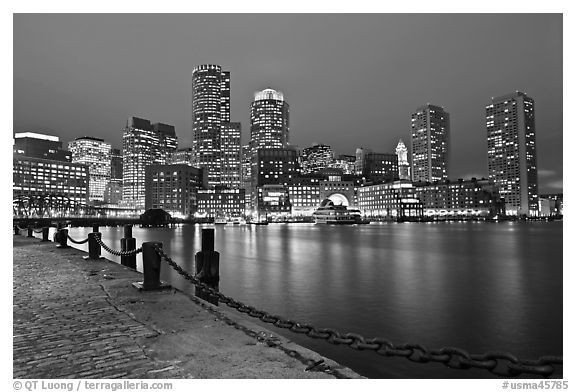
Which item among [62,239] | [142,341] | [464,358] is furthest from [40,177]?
[464,358]

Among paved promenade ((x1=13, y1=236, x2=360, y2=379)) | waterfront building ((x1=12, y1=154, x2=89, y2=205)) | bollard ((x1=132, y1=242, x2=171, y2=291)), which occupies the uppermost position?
waterfront building ((x1=12, y1=154, x2=89, y2=205))

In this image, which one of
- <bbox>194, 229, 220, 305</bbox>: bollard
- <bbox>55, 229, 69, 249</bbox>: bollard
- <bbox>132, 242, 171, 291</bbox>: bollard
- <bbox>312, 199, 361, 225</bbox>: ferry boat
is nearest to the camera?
<bbox>132, 242, 171, 291</bbox>: bollard

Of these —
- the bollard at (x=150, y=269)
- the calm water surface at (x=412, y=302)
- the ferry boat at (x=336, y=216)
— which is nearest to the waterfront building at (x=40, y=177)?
the ferry boat at (x=336, y=216)

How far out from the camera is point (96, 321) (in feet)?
22.8

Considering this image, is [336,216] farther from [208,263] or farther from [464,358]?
[464,358]

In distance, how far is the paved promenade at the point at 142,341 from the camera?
4.66 metres

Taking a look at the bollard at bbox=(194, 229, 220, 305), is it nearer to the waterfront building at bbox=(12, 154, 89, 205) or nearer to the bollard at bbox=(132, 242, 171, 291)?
the bollard at bbox=(132, 242, 171, 291)

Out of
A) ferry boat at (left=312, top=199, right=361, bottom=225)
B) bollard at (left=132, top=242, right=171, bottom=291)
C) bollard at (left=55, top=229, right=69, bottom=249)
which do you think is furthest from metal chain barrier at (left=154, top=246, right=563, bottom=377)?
ferry boat at (left=312, top=199, right=361, bottom=225)

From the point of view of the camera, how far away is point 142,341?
18.7 feet

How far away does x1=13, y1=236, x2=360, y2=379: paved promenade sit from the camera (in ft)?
15.3
